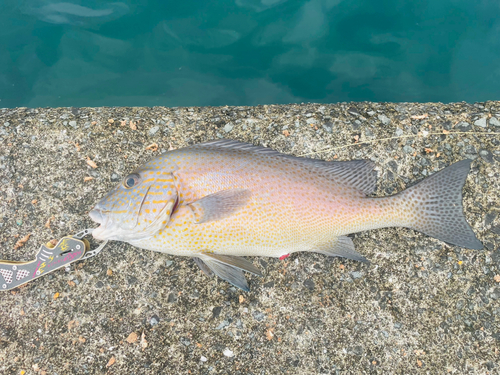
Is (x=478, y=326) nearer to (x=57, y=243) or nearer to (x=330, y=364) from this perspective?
(x=330, y=364)

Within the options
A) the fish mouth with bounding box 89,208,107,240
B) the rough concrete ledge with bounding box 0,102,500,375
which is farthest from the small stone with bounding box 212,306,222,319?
the fish mouth with bounding box 89,208,107,240

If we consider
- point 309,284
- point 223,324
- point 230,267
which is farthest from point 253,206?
point 223,324

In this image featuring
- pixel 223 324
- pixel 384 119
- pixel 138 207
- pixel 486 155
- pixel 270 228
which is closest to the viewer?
pixel 138 207

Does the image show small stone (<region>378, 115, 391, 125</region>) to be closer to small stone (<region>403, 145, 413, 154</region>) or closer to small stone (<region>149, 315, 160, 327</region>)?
small stone (<region>403, 145, 413, 154</region>)

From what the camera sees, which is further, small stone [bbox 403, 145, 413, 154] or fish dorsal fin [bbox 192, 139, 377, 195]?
small stone [bbox 403, 145, 413, 154]

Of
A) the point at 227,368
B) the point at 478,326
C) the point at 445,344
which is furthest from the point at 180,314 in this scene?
the point at 478,326

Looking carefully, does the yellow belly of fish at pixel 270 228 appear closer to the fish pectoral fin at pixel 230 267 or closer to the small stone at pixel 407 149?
the fish pectoral fin at pixel 230 267

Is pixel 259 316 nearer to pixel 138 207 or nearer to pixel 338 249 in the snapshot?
pixel 338 249
